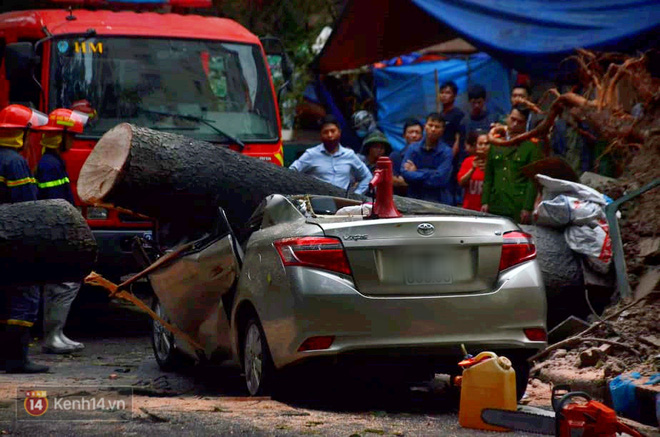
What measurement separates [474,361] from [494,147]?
560 cm

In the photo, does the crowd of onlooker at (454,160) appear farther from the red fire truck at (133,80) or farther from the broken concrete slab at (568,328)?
the broken concrete slab at (568,328)

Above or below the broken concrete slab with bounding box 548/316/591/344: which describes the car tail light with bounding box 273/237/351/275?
above

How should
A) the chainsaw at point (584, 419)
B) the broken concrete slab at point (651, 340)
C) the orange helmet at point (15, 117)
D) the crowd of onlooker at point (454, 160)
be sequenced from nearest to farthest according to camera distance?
the chainsaw at point (584, 419) < the broken concrete slab at point (651, 340) < the orange helmet at point (15, 117) < the crowd of onlooker at point (454, 160)

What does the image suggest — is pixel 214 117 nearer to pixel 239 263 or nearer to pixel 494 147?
pixel 494 147

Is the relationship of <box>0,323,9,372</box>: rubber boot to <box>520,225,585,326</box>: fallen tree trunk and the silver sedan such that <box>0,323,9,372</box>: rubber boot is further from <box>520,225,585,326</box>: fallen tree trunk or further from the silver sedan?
<box>520,225,585,326</box>: fallen tree trunk

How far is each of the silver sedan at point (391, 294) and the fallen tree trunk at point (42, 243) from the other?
3.49 feet

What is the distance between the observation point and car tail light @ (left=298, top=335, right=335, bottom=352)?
6949 millimetres

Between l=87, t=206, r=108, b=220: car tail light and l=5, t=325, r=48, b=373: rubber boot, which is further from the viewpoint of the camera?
l=87, t=206, r=108, b=220: car tail light

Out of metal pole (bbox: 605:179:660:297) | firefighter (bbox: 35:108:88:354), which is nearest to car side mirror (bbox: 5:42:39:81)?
firefighter (bbox: 35:108:88:354)

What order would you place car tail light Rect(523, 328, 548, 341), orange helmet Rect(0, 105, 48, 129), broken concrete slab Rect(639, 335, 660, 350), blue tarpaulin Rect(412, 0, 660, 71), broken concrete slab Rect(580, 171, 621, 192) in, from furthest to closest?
blue tarpaulin Rect(412, 0, 660, 71) → broken concrete slab Rect(580, 171, 621, 192) → orange helmet Rect(0, 105, 48, 129) → broken concrete slab Rect(639, 335, 660, 350) → car tail light Rect(523, 328, 548, 341)

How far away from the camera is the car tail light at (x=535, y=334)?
23.8ft

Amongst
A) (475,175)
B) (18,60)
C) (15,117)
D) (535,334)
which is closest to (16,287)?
(15,117)

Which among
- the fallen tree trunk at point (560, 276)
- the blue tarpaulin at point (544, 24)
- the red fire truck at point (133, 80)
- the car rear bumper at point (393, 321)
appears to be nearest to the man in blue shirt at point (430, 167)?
the blue tarpaulin at point (544, 24)

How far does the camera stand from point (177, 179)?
31.1 ft
